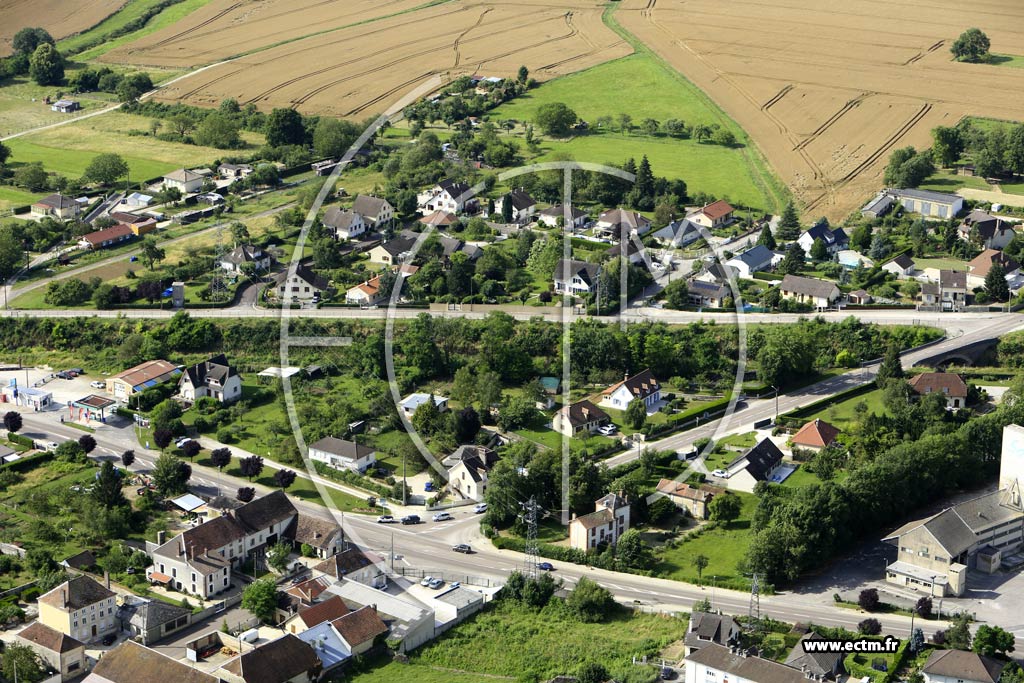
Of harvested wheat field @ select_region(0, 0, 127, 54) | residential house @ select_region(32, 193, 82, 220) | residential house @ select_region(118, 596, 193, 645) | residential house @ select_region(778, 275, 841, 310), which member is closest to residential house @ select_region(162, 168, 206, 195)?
residential house @ select_region(32, 193, 82, 220)

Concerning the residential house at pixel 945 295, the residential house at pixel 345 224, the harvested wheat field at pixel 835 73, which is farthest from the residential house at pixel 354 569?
the harvested wheat field at pixel 835 73

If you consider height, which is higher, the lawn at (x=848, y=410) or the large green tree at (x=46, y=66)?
the large green tree at (x=46, y=66)

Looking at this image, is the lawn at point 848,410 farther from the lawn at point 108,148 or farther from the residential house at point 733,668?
the lawn at point 108,148

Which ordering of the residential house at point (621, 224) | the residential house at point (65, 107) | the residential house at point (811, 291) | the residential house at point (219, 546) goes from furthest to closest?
the residential house at point (65, 107) < the residential house at point (621, 224) < the residential house at point (811, 291) < the residential house at point (219, 546)

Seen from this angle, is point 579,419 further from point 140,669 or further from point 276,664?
point 140,669

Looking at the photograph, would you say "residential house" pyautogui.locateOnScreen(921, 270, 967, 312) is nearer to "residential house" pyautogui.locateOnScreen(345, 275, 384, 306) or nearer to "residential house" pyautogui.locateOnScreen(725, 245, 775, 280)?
"residential house" pyautogui.locateOnScreen(725, 245, 775, 280)

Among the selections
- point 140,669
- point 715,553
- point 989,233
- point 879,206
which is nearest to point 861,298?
point 989,233
